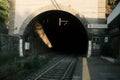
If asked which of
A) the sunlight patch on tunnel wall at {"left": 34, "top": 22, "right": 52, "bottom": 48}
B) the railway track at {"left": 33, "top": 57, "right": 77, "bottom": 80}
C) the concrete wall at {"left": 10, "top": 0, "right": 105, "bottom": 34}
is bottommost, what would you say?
the railway track at {"left": 33, "top": 57, "right": 77, "bottom": 80}

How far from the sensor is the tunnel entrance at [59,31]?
4144 centimetres

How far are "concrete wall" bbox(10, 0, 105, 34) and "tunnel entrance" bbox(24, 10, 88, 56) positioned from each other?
94cm

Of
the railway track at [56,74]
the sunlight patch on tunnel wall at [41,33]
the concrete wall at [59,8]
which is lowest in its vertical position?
the railway track at [56,74]

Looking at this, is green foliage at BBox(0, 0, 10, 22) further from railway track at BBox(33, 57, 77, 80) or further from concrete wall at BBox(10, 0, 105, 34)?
railway track at BBox(33, 57, 77, 80)

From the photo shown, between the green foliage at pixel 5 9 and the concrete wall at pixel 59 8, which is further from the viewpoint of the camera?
the green foliage at pixel 5 9

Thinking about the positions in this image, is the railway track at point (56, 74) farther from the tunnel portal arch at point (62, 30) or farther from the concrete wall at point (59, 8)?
the tunnel portal arch at point (62, 30)

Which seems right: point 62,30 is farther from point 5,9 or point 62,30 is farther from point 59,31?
point 5,9

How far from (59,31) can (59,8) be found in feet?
71.1

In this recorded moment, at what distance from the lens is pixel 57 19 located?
49.0 m

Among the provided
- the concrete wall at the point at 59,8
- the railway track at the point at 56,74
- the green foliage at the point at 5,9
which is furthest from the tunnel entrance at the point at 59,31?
the railway track at the point at 56,74

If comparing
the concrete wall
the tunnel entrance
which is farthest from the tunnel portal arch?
the concrete wall

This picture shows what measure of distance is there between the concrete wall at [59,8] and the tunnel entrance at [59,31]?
940 millimetres

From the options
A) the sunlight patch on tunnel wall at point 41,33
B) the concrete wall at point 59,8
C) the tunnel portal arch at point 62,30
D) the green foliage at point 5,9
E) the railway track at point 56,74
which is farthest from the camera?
the sunlight patch on tunnel wall at point 41,33

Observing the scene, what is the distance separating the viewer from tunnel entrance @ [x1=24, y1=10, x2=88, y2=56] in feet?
136
